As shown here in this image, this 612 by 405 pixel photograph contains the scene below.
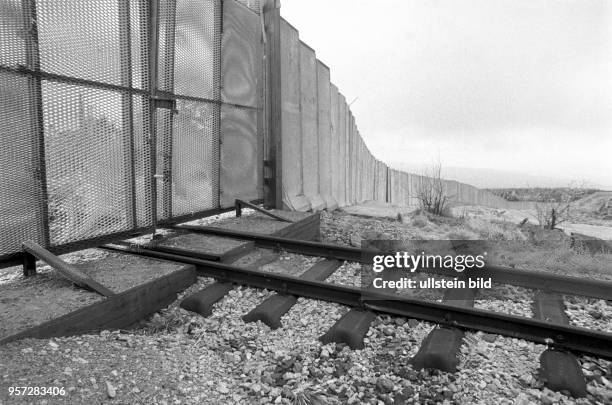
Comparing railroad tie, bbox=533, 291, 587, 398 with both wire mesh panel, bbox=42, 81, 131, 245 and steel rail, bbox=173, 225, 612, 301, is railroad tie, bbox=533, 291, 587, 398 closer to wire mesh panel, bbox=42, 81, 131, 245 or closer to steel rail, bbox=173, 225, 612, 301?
steel rail, bbox=173, 225, 612, 301

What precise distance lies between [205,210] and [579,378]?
17.2 ft

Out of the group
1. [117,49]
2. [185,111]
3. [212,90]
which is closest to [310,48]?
[212,90]

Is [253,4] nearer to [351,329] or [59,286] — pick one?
[59,286]

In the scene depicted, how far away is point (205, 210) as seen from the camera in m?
6.71

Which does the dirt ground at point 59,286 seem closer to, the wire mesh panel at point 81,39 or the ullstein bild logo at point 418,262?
the wire mesh panel at point 81,39

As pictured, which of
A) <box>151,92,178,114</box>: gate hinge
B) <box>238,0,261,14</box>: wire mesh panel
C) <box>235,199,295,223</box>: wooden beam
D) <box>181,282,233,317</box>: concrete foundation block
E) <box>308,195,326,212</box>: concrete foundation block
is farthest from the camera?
<box>308,195,326,212</box>: concrete foundation block

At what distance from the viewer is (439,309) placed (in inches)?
140

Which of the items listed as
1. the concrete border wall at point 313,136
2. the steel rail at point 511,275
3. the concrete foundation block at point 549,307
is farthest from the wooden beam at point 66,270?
the concrete border wall at point 313,136

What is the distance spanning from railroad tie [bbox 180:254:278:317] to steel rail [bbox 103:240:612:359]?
16cm

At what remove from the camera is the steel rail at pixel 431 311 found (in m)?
3.15

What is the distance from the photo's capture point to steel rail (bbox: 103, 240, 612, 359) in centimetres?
315

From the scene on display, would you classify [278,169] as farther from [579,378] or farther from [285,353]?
[579,378]

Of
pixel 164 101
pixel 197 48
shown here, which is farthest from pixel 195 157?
pixel 197 48

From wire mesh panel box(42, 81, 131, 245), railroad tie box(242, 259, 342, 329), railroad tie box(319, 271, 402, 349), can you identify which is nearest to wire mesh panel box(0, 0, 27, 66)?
wire mesh panel box(42, 81, 131, 245)
